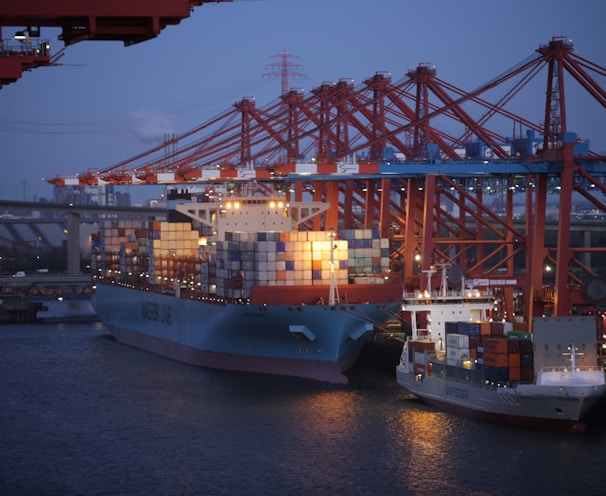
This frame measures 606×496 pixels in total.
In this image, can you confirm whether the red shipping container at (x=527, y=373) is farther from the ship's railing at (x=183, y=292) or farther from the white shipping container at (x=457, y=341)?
the ship's railing at (x=183, y=292)

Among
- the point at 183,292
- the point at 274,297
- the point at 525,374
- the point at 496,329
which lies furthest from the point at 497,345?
the point at 183,292

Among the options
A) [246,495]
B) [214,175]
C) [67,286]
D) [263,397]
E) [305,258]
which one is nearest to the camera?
[246,495]

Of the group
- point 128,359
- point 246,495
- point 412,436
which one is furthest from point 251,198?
point 246,495

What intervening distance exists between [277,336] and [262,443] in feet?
35.7

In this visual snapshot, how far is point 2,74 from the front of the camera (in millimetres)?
10773

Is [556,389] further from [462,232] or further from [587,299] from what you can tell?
[462,232]

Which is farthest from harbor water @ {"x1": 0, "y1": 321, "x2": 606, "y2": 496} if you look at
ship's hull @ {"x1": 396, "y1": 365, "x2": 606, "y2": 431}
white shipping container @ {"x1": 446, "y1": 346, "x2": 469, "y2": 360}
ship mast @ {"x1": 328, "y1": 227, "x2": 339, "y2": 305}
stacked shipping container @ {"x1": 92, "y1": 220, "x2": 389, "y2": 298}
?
stacked shipping container @ {"x1": 92, "y1": 220, "x2": 389, "y2": 298}

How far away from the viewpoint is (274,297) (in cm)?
3909

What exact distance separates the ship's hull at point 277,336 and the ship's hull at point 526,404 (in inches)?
278

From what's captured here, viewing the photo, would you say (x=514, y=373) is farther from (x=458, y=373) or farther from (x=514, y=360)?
(x=458, y=373)

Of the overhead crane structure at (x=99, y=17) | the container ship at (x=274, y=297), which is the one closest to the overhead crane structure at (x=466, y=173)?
the container ship at (x=274, y=297)

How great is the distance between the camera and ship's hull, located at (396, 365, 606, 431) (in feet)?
93.2

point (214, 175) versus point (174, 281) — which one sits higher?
point (214, 175)

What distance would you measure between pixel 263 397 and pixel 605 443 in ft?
39.8
